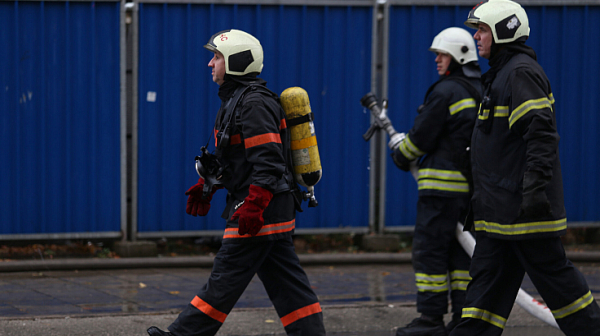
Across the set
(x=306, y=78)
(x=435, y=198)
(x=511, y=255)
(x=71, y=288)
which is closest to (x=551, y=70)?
(x=306, y=78)

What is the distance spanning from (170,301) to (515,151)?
2923 millimetres

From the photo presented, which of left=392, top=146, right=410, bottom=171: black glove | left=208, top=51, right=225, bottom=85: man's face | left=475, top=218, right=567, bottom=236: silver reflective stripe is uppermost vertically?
left=208, top=51, right=225, bottom=85: man's face

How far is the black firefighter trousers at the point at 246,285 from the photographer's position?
4.01m

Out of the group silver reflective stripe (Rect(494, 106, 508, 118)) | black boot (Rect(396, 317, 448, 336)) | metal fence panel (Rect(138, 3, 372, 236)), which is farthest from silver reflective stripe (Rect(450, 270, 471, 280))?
metal fence panel (Rect(138, 3, 372, 236))

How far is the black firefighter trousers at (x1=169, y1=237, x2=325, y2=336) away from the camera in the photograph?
401 cm

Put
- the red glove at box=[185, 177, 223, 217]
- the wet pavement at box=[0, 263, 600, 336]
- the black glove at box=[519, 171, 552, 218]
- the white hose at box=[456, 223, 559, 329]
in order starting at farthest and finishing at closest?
the wet pavement at box=[0, 263, 600, 336] < the white hose at box=[456, 223, 559, 329] < the red glove at box=[185, 177, 223, 217] < the black glove at box=[519, 171, 552, 218]

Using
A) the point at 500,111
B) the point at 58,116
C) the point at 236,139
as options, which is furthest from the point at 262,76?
the point at 500,111

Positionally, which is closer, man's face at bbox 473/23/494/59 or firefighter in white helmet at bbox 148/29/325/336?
firefighter in white helmet at bbox 148/29/325/336

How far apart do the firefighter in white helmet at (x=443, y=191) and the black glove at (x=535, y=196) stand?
1.19m

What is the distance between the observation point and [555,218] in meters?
3.93

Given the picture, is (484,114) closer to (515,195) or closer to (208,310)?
(515,195)

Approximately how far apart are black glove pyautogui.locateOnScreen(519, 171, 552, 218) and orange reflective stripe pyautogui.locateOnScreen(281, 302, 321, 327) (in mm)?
1178

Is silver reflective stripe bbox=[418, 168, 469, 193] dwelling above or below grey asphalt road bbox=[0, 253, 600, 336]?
above

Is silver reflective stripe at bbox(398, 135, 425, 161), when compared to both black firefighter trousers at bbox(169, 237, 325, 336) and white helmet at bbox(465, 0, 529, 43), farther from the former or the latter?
black firefighter trousers at bbox(169, 237, 325, 336)
